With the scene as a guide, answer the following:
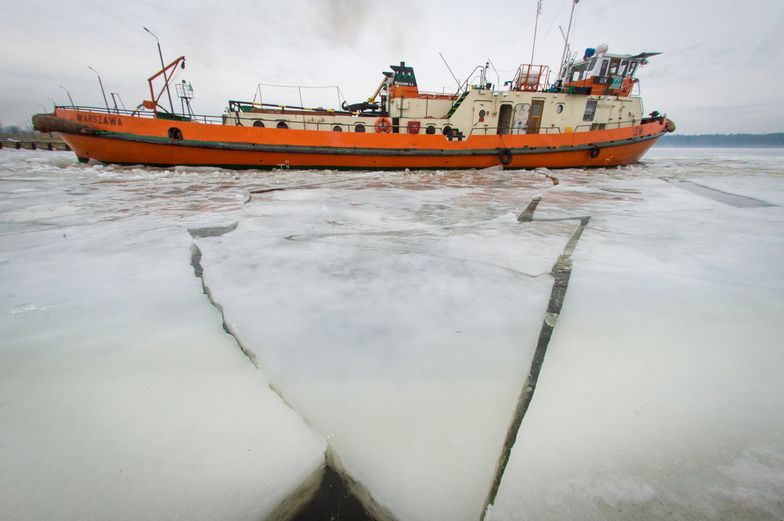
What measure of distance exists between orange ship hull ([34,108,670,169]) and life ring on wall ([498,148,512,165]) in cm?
3

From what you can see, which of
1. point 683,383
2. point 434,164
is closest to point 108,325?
point 683,383

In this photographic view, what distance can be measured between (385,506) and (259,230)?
2325mm

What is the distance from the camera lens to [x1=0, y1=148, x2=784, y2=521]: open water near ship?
684mm

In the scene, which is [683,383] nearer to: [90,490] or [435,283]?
[435,283]

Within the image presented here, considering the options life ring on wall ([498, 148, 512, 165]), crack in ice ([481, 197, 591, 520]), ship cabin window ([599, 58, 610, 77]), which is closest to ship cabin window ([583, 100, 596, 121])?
ship cabin window ([599, 58, 610, 77])

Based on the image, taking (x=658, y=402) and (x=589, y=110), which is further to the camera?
(x=589, y=110)

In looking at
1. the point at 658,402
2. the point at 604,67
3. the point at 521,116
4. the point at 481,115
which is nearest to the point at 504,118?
the point at 521,116

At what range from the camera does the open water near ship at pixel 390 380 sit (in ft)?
2.24

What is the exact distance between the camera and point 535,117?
9.34 metres

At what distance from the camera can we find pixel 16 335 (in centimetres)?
119

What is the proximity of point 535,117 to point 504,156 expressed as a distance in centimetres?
187

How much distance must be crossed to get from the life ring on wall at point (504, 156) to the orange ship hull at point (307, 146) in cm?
3

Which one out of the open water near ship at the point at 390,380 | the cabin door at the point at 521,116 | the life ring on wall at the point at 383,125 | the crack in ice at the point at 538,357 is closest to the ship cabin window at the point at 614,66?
the cabin door at the point at 521,116

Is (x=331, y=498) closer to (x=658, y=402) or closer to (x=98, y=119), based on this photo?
(x=658, y=402)
